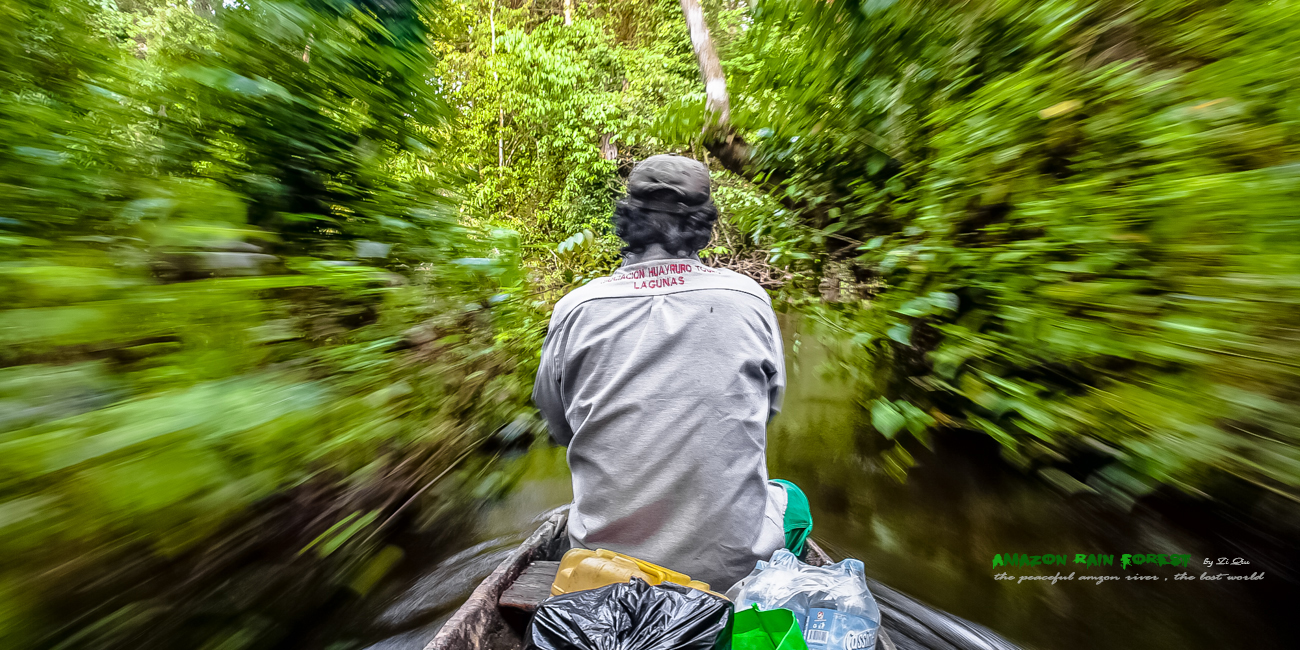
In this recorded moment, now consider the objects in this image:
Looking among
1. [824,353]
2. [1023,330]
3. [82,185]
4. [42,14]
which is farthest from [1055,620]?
[42,14]

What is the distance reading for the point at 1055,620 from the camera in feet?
7.09

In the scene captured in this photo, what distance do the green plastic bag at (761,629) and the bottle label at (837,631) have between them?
0.08m

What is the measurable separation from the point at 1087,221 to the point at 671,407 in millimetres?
1291

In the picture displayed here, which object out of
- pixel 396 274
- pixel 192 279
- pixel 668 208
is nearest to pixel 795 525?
pixel 668 208

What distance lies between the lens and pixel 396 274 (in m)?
1.67

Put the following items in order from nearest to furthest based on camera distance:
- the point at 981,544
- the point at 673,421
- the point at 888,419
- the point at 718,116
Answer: the point at 673,421 < the point at 888,419 < the point at 981,544 < the point at 718,116

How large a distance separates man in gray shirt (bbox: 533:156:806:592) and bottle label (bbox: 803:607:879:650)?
1.05 feet

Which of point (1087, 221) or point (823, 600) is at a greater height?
point (1087, 221)

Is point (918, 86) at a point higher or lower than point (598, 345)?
higher

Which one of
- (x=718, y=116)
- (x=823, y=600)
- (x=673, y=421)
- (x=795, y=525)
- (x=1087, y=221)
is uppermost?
(x=718, y=116)

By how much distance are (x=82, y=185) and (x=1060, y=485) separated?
258 cm

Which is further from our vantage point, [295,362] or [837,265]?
[837,265]

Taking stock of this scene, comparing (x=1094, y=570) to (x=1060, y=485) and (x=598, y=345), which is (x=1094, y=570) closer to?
(x=1060, y=485)

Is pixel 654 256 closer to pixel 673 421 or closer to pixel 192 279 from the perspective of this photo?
pixel 673 421
